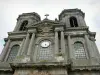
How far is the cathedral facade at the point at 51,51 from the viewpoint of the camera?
52.2 ft

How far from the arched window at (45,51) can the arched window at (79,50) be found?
3.03m

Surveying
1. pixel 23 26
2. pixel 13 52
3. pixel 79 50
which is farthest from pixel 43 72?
pixel 23 26

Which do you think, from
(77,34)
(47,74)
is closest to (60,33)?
(77,34)

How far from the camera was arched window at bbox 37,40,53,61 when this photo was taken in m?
18.8

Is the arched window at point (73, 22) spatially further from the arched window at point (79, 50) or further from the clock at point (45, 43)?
the clock at point (45, 43)

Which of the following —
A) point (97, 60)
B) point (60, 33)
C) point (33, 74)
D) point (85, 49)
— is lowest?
point (33, 74)

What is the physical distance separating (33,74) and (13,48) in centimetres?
743

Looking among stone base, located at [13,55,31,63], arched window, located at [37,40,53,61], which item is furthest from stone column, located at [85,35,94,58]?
stone base, located at [13,55,31,63]

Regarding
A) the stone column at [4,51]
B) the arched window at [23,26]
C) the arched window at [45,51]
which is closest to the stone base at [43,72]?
the arched window at [45,51]

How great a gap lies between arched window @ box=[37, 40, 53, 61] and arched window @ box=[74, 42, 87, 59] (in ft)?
9.94

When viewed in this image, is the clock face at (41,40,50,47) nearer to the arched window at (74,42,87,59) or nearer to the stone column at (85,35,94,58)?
the arched window at (74,42,87,59)

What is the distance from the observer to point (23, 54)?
1847cm

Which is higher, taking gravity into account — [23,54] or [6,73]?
[23,54]

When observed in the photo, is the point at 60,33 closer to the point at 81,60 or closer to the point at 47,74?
the point at 81,60
